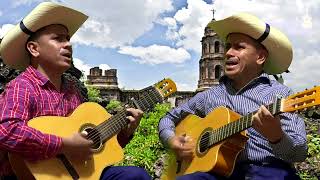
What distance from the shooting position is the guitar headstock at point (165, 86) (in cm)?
413

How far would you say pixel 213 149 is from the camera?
3.55 metres

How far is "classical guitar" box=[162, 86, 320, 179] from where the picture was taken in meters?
3.33

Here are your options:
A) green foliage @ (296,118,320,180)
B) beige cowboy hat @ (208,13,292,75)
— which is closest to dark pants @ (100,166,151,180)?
beige cowboy hat @ (208,13,292,75)

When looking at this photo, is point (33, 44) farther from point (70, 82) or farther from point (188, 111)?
point (188, 111)

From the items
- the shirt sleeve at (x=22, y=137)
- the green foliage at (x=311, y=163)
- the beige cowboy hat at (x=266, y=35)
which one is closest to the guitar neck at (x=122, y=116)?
the shirt sleeve at (x=22, y=137)

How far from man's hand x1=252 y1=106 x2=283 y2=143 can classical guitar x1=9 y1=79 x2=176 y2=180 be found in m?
1.01

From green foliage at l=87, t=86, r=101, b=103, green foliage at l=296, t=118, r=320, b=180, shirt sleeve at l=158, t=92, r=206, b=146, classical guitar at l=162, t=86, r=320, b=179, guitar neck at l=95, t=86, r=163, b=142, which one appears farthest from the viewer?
green foliage at l=87, t=86, r=101, b=103

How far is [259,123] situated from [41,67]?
5.41ft

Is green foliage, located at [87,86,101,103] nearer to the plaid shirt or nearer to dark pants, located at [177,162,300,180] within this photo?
the plaid shirt

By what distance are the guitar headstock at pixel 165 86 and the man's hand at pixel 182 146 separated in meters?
0.39

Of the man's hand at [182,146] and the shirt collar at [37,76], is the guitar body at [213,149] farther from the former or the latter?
the shirt collar at [37,76]

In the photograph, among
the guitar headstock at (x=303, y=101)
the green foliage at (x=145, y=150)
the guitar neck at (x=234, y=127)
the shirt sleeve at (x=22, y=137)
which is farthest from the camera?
the green foliage at (x=145, y=150)

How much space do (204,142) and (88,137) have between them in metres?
A: 0.85

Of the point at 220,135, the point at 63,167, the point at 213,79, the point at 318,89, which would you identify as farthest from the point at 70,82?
the point at 213,79
